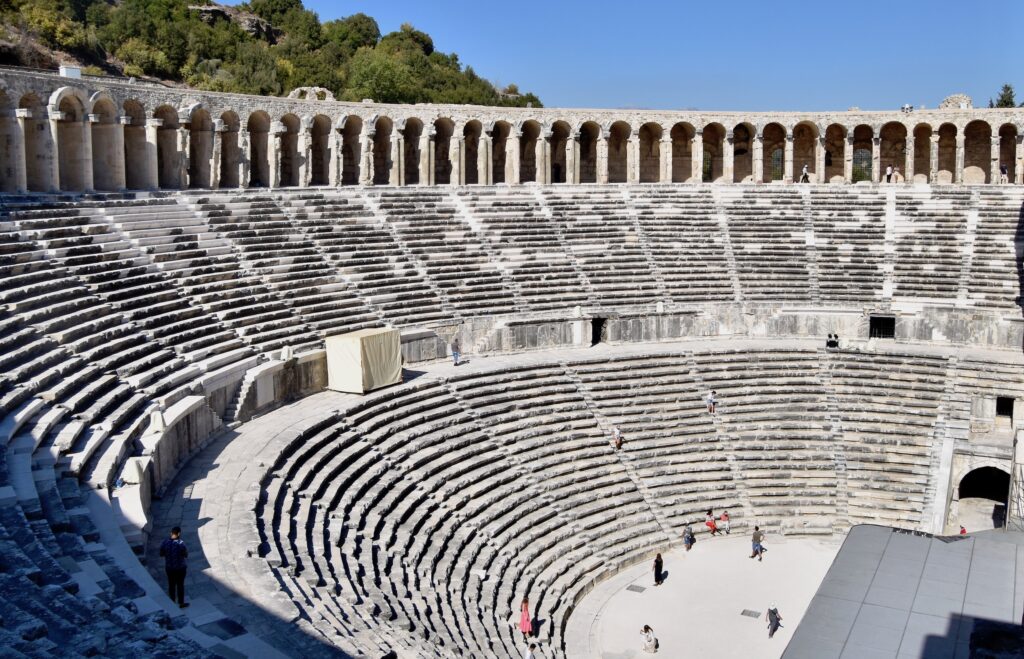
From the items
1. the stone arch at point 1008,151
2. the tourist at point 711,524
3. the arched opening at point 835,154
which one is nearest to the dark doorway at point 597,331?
the tourist at point 711,524

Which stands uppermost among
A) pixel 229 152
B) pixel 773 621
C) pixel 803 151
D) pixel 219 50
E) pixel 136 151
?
pixel 219 50

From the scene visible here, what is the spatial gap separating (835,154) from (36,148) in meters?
26.9

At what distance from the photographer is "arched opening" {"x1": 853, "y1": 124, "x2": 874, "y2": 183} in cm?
3594

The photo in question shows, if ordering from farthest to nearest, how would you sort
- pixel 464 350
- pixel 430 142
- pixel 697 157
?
pixel 697 157
pixel 430 142
pixel 464 350

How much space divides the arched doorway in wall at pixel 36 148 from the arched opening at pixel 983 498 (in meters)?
22.1

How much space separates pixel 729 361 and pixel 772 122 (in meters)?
12.8

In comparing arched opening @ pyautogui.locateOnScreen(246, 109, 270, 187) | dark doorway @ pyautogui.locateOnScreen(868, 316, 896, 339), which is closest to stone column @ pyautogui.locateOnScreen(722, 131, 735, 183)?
dark doorway @ pyautogui.locateOnScreen(868, 316, 896, 339)

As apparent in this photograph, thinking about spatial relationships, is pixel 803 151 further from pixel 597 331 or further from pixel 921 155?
pixel 597 331

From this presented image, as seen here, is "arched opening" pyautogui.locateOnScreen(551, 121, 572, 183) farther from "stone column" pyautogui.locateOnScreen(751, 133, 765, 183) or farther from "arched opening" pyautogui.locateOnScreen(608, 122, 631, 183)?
"stone column" pyautogui.locateOnScreen(751, 133, 765, 183)

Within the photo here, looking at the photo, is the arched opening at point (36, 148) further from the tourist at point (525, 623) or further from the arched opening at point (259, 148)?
the tourist at point (525, 623)

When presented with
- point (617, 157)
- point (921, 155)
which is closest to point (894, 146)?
point (921, 155)

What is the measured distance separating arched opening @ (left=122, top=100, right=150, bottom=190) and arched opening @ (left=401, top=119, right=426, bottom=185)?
914 centimetres

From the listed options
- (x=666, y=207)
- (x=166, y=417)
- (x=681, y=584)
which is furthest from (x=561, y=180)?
(x=166, y=417)

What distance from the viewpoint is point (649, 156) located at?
37344mm
